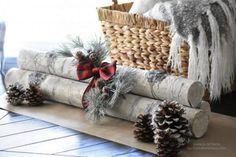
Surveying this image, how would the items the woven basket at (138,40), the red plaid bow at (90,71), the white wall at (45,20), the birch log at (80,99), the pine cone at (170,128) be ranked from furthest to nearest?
the white wall at (45,20) → the woven basket at (138,40) → the red plaid bow at (90,71) → the birch log at (80,99) → the pine cone at (170,128)

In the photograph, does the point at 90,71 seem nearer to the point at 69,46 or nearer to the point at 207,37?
the point at 69,46

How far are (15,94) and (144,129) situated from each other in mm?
424

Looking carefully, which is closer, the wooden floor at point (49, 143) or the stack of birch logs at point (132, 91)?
the wooden floor at point (49, 143)

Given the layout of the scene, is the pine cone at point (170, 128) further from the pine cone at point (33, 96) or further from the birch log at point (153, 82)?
the pine cone at point (33, 96)

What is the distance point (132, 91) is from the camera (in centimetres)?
107

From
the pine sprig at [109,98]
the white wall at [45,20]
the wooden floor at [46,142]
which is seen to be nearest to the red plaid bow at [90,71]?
the pine sprig at [109,98]

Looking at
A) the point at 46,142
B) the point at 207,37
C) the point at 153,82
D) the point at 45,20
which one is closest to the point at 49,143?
the point at 46,142

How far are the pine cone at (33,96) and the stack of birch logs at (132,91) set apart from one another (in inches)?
1.2

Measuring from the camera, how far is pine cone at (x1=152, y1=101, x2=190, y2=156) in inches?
33.7

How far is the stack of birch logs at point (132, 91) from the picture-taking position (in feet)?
3.21

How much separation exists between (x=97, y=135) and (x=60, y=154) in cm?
13

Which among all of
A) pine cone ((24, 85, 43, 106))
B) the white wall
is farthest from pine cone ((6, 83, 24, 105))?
the white wall

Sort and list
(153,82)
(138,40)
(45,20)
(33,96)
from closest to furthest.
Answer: (153,82)
(33,96)
(138,40)
(45,20)

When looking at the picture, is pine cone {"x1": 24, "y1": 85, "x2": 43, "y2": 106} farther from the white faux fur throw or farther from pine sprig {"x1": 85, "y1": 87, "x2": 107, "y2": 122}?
the white faux fur throw
